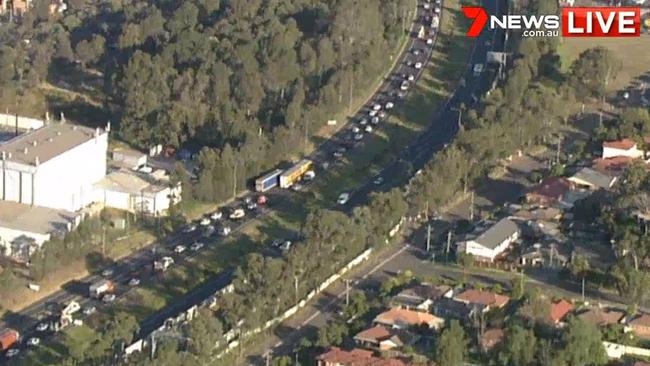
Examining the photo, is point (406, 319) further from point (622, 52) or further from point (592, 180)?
point (622, 52)

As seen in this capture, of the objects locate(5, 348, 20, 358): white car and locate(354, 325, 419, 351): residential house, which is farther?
locate(5, 348, 20, 358): white car

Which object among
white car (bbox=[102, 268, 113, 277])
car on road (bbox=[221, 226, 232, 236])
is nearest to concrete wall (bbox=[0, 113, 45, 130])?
car on road (bbox=[221, 226, 232, 236])

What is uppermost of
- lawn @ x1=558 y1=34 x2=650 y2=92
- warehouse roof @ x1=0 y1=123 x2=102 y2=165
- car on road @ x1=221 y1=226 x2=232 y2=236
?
lawn @ x1=558 y1=34 x2=650 y2=92

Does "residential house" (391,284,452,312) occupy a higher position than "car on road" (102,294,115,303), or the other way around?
"residential house" (391,284,452,312)

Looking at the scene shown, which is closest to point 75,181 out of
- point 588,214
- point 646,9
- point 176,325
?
point 176,325

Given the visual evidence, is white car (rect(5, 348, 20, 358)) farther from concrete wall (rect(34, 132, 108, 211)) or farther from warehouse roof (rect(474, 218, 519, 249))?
warehouse roof (rect(474, 218, 519, 249))

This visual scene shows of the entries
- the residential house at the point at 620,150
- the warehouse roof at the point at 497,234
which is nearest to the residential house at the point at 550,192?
the warehouse roof at the point at 497,234

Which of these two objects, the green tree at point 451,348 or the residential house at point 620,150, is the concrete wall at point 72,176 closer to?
the green tree at point 451,348
